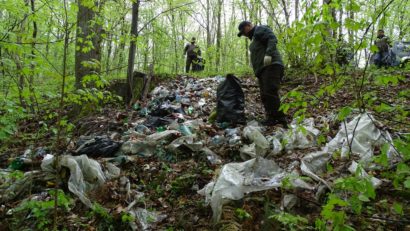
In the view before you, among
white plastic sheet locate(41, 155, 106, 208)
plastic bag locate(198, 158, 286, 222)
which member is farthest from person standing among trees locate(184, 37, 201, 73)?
plastic bag locate(198, 158, 286, 222)

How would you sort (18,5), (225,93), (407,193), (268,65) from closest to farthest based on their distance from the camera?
(407,193)
(268,65)
(225,93)
(18,5)

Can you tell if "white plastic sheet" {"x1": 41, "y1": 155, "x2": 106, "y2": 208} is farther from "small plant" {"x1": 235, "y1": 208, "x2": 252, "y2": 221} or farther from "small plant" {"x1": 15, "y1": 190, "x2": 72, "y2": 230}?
"small plant" {"x1": 235, "y1": 208, "x2": 252, "y2": 221}

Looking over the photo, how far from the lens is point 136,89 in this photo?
700 centimetres

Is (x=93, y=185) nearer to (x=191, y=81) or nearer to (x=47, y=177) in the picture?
(x=47, y=177)

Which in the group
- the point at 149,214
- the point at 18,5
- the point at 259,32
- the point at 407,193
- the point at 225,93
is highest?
the point at 18,5

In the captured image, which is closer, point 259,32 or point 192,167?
point 192,167

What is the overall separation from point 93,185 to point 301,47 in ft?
8.40

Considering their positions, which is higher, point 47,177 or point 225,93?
point 225,93

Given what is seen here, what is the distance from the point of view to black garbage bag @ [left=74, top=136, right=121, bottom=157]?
3.88m

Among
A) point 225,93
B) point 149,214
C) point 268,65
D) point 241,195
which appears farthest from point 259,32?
point 149,214

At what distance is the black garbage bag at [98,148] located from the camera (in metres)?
3.88


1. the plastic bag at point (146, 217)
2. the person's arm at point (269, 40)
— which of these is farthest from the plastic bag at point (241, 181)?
the person's arm at point (269, 40)

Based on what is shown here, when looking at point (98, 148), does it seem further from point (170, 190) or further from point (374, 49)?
point (374, 49)

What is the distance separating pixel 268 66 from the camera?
15.2 feet
